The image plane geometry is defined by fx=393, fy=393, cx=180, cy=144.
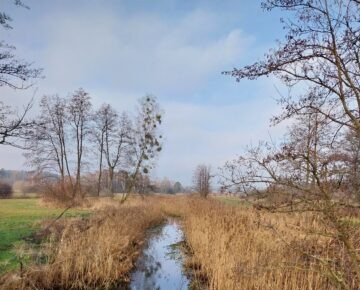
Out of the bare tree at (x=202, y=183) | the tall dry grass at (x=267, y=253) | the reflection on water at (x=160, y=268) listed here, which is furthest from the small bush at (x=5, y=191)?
the tall dry grass at (x=267, y=253)

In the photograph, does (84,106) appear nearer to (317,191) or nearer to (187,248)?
(187,248)

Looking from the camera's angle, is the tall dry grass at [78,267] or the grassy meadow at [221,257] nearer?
the grassy meadow at [221,257]

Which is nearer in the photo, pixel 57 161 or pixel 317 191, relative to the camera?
pixel 317 191

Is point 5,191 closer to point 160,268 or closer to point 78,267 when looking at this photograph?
point 160,268

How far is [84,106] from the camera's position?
34.8m

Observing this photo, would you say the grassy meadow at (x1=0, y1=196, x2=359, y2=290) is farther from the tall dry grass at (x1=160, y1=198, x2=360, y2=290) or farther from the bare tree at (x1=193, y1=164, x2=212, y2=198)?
the bare tree at (x1=193, y1=164, x2=212, y2=198)

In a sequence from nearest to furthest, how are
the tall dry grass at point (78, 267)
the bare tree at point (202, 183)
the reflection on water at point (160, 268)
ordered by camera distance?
the tall dry grass at point (78, 267) < the reflection on water at point (160, 268) < the bare tree at point (202, 183)

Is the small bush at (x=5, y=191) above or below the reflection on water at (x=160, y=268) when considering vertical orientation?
above

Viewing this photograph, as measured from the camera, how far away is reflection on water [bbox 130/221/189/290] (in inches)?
376

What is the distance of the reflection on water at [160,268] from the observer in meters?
9.55

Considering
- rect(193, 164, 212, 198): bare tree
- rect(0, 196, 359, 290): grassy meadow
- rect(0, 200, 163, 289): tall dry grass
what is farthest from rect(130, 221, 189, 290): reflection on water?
rect(193, 164, 212, 198): bare tree

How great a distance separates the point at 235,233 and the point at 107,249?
2980 millimetres

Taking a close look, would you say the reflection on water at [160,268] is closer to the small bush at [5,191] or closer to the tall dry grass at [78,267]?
the tall dry grass at [78,267]

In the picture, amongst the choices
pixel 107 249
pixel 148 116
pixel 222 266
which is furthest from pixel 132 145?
pixel 222 266
